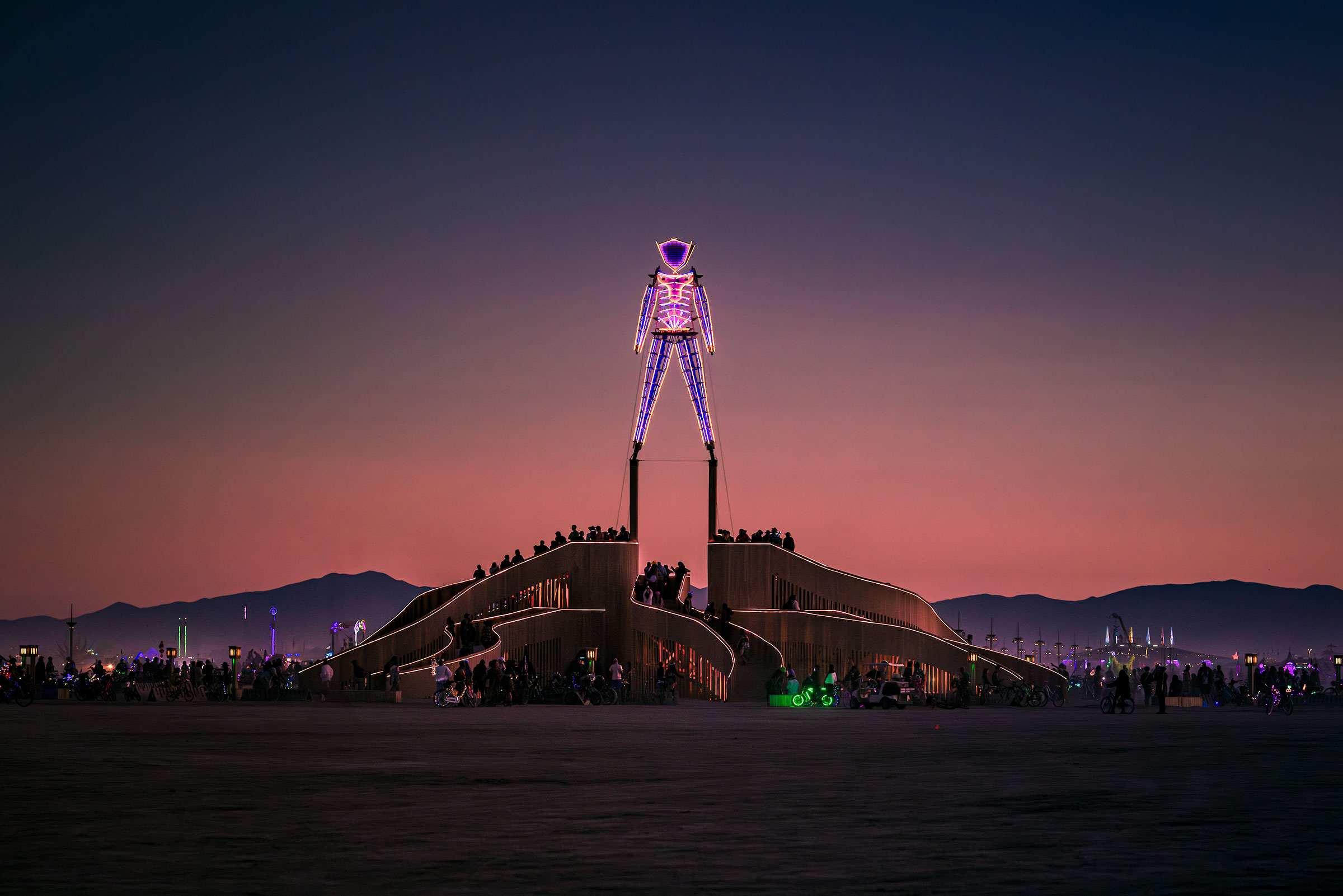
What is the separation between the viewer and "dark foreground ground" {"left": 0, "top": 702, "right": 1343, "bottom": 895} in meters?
8.07

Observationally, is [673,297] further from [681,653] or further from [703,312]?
[681,653]

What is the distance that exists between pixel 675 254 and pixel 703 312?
8.86 ft

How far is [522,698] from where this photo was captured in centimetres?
4316

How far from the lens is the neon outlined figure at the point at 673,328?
61.7 metres

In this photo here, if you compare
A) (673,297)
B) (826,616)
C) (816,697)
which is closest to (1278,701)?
(816,697)

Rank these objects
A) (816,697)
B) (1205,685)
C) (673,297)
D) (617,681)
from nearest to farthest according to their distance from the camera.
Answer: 1. (617,681)
2. (816,697)
3. (1205,685)
4. (673,297)

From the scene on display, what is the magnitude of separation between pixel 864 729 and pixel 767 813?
601 inches

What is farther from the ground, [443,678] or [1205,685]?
[443,678]

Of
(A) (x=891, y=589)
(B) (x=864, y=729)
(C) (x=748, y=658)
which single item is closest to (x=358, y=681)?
(C) (x=748, y=658)

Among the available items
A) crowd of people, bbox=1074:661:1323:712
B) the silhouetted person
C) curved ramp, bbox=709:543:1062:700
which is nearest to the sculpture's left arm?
curved ramp, bbox=709:543:1062:700

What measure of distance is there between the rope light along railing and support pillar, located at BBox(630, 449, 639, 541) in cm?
664

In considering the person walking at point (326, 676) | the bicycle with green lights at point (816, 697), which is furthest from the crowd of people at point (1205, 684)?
the person walking at point (326, 676)

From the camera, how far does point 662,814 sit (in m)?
11.1

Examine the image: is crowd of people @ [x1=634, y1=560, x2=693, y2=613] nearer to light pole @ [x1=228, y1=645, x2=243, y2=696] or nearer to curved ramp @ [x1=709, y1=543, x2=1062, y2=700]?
curved ramp @ [x1=709, y1=543, x2=1062, y2=700]
